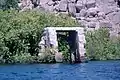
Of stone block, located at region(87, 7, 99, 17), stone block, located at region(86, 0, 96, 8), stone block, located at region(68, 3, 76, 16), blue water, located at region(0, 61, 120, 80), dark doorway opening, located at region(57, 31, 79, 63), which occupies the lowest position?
blue water, located at region(0, 61, 120, 80)

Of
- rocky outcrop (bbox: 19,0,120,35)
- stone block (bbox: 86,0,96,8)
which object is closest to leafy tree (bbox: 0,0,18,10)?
rocky outcrop (bbox: 19,0,120,35)

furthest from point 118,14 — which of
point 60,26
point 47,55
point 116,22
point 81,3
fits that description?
point 47,55

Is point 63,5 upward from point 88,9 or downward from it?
upward

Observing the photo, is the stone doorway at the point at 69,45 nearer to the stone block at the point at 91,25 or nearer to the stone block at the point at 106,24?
the stone block at the point at 91,25

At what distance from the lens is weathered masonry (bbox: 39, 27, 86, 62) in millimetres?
47172

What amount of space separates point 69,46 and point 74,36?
75.3 inches

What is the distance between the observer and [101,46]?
5841cm

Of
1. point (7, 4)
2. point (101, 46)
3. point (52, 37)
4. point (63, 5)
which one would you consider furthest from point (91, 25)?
point (52, 37)

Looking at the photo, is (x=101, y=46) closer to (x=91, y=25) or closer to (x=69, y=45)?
(x=69, y=45)

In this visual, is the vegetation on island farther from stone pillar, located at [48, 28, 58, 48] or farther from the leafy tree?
the leafy tree

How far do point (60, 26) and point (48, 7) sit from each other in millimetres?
22702

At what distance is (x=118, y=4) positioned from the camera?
76875mm

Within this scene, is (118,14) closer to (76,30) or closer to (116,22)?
(116,22)

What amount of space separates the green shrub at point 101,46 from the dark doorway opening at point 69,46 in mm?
4854
